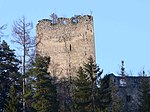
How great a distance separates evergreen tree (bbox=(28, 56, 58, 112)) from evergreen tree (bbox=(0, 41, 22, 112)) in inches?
59.4

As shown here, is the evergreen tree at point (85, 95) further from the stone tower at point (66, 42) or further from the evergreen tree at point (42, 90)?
the stone tower at point (66, 42)

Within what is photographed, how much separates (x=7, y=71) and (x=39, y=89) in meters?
3.73

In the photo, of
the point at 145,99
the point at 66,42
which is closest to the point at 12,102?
the point at 145,99

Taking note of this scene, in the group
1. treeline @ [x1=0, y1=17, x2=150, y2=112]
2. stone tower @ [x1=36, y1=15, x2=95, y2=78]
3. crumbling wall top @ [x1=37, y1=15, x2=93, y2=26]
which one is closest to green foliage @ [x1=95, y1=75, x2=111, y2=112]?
treeline @ [x1=0, y1=17, x2=150, y2=112]

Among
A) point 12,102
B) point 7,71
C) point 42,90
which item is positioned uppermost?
point 7,71

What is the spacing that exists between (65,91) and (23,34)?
40.9ft

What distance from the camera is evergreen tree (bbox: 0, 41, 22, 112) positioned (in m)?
36.7

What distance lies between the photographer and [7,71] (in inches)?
1515

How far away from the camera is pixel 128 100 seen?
4550 centimetres

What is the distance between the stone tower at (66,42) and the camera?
51.3 meters

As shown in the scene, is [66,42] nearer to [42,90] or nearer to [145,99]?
[145,99]

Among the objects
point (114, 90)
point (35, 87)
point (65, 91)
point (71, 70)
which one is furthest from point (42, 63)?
point (71, 70)

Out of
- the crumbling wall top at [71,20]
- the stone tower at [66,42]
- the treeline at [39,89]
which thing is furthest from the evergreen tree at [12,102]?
the crumbling wall top at [71,20]

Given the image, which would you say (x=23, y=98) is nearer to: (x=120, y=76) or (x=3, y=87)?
(x=3, y=87)
